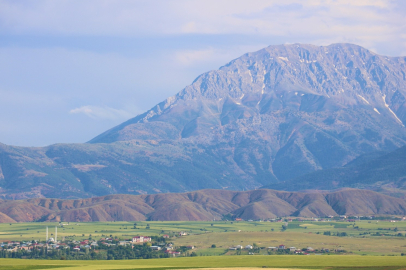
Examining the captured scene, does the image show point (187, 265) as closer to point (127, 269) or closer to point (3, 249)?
point (127, 269)

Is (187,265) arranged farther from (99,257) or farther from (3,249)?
(3,249)

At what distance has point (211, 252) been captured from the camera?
198 meters

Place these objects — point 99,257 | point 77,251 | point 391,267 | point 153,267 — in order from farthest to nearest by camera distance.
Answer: point 77,251
point 99,257
point 153,267
point 391,267

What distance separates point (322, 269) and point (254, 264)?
1765 centimetres

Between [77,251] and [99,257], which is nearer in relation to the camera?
[99,257]

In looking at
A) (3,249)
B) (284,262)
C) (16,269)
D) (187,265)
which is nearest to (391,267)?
(284,262)

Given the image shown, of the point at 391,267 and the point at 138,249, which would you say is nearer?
the point at 391,267

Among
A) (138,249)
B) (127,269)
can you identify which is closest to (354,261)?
(127,269)

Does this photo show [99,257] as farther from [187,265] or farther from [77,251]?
[187,265]

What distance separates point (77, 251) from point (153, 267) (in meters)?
69.9

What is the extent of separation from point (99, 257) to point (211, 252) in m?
33.0

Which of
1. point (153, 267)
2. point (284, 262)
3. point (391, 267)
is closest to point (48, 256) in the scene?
point (153, 267)

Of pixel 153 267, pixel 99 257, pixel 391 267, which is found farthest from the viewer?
pixel 99 257

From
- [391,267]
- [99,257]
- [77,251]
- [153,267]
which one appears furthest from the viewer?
[77,251]
